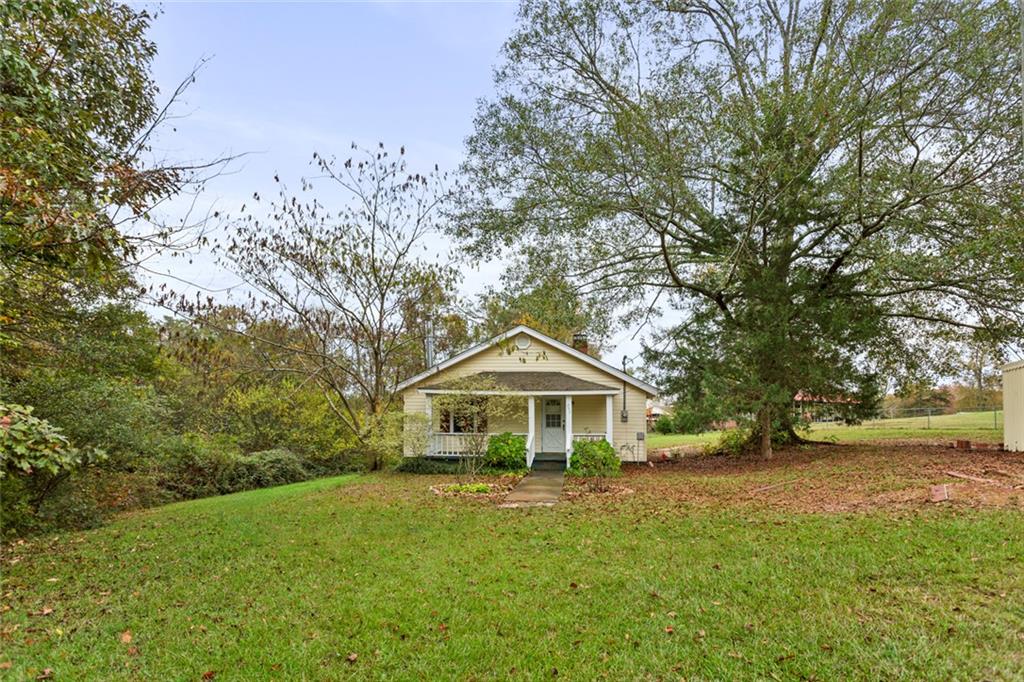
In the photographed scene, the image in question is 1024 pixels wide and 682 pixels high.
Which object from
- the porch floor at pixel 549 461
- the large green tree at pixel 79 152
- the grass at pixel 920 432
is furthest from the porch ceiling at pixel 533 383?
the large green tree at pixel 79 152

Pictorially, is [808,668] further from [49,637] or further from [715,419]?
[715,419]

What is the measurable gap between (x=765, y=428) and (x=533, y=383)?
719 cm

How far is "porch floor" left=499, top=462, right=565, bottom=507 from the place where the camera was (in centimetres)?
1069

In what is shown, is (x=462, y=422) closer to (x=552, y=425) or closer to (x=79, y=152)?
(x=552, y=425)

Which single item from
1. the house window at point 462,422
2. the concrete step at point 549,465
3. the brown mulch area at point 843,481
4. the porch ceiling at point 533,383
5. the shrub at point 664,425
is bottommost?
the shrub at point 664,425

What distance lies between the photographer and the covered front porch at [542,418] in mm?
17531

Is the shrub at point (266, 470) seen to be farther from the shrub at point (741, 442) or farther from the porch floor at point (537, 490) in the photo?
the shrub at point (741, 442)

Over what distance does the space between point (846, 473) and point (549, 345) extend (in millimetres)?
9974

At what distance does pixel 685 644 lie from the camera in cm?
407

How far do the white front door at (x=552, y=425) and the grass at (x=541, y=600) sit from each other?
1115 cm

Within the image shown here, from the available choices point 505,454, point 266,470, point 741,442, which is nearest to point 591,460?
point 505,454

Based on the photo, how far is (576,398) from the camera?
19.6m

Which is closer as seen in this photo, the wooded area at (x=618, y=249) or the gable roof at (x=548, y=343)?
the wooded area at (x=618, y=249)

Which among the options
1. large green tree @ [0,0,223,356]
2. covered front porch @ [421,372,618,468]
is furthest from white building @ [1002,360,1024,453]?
large green tree @ [0,0,223,356]
